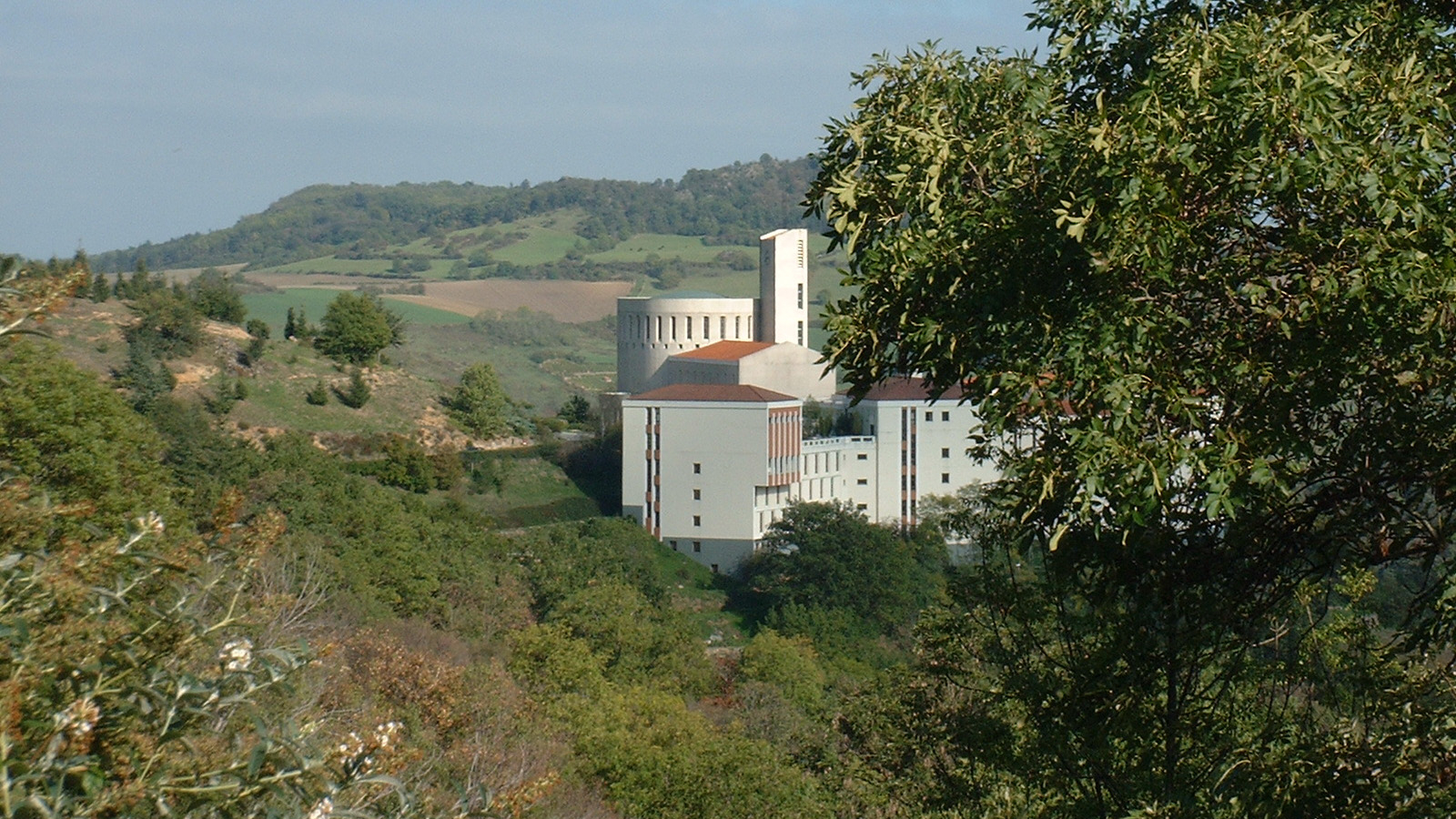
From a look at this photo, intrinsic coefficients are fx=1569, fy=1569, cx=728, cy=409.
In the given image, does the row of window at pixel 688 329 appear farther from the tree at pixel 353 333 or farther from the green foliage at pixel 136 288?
the green foliage at pixel 136 288

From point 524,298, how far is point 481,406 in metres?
79.3

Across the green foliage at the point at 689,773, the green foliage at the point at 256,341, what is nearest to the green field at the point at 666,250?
the green foliage at the point at 256,341

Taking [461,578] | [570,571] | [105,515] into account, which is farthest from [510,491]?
[105,515]

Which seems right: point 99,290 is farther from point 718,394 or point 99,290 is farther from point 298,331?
point 718,394

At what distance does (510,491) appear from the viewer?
5591 cm

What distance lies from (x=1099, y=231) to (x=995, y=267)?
73 centimetres

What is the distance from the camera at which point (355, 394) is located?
5972cm

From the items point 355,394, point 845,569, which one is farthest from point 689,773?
point 355,394

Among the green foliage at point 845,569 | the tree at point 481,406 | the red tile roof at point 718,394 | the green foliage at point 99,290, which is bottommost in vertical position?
the green foliage at point 845,569

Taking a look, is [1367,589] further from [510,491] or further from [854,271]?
[510,491]

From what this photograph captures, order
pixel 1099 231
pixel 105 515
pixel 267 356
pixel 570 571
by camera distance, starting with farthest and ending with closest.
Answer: pixel 267 356
pixel 570 571
pixel 105 515
pixel 1099 231

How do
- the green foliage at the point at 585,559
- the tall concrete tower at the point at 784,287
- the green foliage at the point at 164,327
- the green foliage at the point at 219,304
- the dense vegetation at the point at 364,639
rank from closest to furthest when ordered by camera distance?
the dense vegetation at the point at 364,639
the green foliage at the point at 585,559
the green foliage at the point at 164,327
the green foliage at the point at 219,304
the tall concrete tower at the point at 784,287

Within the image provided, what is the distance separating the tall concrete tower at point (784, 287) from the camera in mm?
67125

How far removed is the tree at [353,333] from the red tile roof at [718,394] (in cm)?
1430
